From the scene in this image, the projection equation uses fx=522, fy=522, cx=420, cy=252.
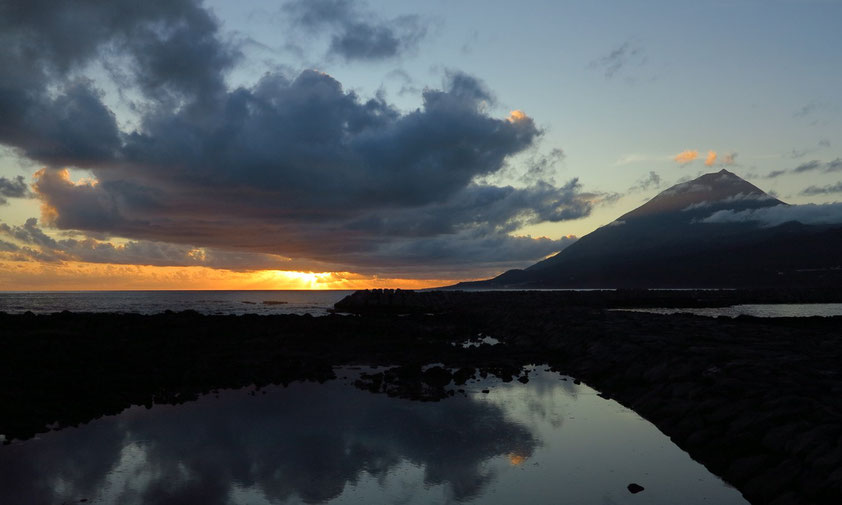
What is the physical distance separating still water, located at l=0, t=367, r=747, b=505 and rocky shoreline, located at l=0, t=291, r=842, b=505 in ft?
2.94

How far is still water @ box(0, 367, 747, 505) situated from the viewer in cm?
828

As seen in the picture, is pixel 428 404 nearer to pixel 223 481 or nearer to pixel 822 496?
pixel 223 481

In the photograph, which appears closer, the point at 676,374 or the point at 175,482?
the point at 175,482

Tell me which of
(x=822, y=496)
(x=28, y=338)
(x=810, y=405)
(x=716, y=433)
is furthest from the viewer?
(x=28, y=338)

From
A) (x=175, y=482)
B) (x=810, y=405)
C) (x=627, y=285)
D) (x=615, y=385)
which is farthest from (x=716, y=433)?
(x=627, y=285)

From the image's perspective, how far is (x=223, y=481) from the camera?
8.77 meters

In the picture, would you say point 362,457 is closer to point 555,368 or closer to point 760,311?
point 555,368

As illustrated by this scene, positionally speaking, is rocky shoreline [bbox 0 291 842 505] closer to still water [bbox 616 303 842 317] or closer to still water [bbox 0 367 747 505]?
still water [bbox 0 367 747 505]

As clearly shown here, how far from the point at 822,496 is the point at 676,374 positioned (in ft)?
22.3

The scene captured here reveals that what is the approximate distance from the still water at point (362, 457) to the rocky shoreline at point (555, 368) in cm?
90

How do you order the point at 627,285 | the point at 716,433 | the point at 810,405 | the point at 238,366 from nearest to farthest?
the point at 810,405 < the point at 716,433 < the point at 238,366 < the point at 627,285

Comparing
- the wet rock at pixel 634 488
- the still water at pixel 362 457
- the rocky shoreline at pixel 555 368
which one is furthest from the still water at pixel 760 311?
the wet rock at pixel 634 488

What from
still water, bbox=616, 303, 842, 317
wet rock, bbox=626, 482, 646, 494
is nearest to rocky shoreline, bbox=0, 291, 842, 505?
wet rock, bbox=626, 482, 646, 494

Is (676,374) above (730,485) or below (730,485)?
above
